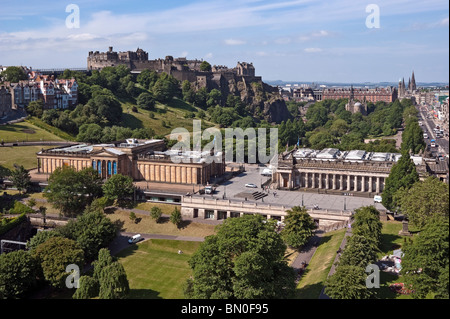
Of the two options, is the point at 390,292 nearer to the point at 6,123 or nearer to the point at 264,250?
the point at 264,250

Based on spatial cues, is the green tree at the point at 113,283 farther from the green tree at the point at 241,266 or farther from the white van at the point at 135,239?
the white van at the point at 135,239

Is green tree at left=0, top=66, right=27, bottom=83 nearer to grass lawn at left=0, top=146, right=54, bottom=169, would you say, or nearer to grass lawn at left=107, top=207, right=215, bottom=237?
grass lawn at left=0, top=146, right=54, bottom=169

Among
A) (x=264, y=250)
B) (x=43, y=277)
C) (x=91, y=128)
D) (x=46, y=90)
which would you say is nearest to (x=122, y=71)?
(x=46, y=90)

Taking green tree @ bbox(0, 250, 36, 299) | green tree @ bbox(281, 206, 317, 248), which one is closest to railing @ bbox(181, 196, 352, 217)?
green tree @ bbox(281, 206, 317, 248)

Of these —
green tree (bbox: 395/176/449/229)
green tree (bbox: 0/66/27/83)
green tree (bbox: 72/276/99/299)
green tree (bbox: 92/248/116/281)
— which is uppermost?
green tree (bbox: 0/66/27/83)

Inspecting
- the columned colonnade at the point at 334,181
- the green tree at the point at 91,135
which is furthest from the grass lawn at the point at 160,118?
the columned colonnade at the point at 334,181

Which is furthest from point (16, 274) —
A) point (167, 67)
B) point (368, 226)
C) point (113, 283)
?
point (167, 67)

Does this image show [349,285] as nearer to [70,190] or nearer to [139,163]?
[70,190]

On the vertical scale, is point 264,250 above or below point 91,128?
below
